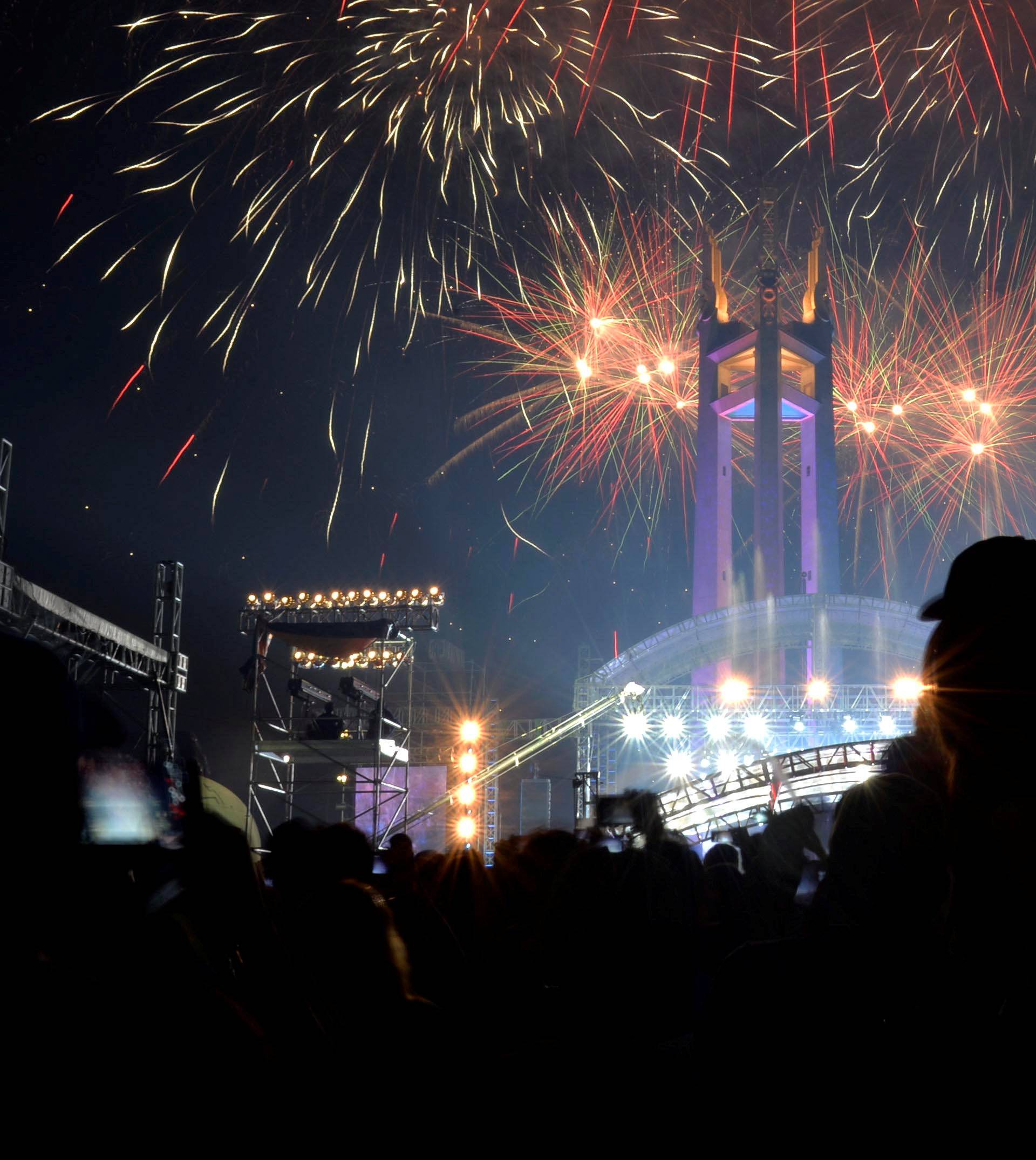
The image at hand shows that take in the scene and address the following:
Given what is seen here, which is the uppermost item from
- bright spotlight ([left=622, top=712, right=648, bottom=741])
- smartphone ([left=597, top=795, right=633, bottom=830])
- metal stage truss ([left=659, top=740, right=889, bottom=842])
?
bright spotlight ([left=622, top=712, right=648, bottom=741])

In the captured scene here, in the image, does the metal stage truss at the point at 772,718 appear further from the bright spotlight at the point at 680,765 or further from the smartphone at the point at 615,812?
the smartphone at the point at 615,812

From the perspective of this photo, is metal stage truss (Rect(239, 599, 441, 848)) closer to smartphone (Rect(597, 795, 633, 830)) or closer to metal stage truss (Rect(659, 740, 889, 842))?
metal stage truss (Rect(659, 740, 889, 842))

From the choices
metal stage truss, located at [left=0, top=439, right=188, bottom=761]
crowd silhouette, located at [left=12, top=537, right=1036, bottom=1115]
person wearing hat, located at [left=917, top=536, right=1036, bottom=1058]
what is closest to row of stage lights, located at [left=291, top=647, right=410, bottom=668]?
metal stage truss, located at [left=0, top=439, right=188, bottom=761]

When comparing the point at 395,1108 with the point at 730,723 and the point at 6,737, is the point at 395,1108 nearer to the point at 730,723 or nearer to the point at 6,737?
the point at 6,737

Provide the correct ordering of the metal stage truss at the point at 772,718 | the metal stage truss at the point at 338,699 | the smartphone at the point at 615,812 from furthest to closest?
the metal stage truss at the point at 772,718 → the metal stage truss at the point at 338,699 → the smartphone at the point at 615,812

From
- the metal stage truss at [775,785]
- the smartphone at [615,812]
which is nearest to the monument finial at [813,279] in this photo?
the metal stage truss at [775,785]
